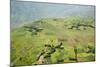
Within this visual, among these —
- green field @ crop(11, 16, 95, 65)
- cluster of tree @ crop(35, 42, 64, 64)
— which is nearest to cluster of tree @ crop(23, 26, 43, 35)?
green field @ crop(11, 16, 95, 65)

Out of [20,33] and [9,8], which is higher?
[9,8]

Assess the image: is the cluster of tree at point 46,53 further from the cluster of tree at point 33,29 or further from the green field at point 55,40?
the cluster of tree at point 33,29

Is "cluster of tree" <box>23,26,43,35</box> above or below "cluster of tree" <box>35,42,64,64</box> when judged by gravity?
above

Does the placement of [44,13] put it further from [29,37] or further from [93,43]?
[93,43]

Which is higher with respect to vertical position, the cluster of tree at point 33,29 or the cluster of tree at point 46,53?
the cluster of tree at point 33,29

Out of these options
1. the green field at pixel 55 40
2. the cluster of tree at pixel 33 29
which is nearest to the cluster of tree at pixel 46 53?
the green field at pixel 55 40

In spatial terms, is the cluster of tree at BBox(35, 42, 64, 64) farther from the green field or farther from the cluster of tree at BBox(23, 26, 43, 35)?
the cluster of tree at BBox(23, 26, 43, 35)

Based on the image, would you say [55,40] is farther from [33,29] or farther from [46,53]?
[33,29]
